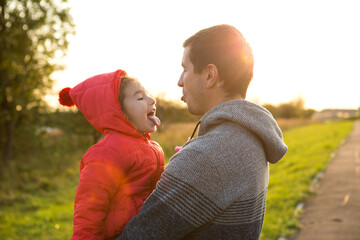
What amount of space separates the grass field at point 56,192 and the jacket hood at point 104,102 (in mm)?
3351

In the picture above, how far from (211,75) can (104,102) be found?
75cm

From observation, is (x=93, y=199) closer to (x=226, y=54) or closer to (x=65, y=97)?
(x=65, y=97)

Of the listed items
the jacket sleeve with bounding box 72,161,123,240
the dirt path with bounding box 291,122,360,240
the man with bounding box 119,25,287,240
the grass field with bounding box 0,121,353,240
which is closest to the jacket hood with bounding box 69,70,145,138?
the jacket sleeve with bounding box 72,161,123,240

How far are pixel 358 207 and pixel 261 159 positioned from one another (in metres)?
6.04

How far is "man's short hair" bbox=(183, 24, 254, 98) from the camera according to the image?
1.76 meters

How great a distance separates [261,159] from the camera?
164cm

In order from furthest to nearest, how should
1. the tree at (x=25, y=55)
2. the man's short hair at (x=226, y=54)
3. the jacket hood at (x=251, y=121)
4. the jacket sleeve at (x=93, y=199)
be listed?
1. the tree at (x=25, y=55)
2. the jacket sleeve at (x=93, y=199)
3. the man's short hair at (x=226, y=54)
4. the jacket hood at (x=251, y=121)

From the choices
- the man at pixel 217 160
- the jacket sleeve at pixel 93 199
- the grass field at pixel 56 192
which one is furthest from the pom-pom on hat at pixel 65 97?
the grass field at pixel 56 192

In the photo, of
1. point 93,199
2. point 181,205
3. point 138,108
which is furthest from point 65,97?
point 181,205

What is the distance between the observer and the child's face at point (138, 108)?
223 centimetres

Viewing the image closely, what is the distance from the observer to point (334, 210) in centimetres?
646

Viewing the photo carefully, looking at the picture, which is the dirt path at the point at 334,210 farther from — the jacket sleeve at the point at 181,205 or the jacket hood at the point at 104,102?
the jacket sleeve at the point at 181,205

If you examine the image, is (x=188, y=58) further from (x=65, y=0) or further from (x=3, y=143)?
(x=3, y=143)

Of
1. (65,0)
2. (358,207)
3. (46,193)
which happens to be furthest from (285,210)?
(65,0)
